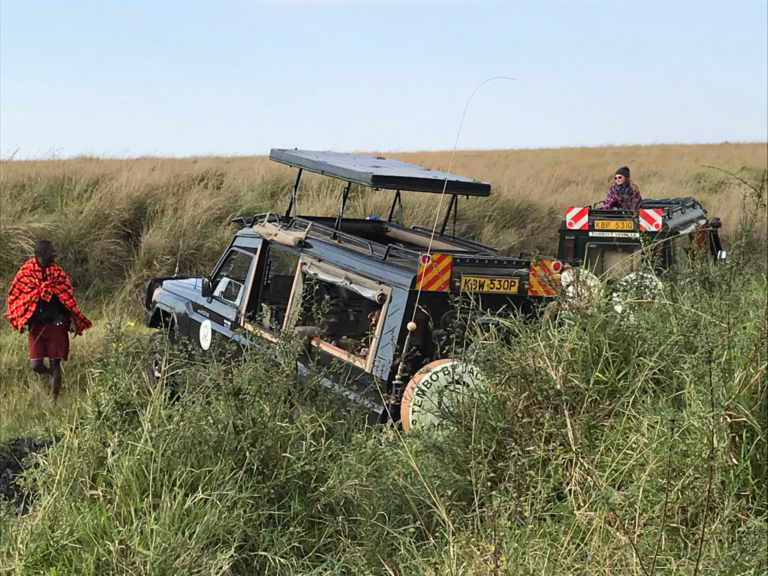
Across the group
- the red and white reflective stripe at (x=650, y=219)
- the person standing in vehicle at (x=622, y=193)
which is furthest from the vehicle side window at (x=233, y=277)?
the person standing in vehicle at (x=622, y=193)

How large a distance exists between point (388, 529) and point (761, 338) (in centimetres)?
226

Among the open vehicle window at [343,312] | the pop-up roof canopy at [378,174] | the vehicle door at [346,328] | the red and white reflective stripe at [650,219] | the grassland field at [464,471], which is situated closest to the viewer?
the grassland field at [464,471]

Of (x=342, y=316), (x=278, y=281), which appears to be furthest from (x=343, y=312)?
(x=278, y=281)

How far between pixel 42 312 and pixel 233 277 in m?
2.40

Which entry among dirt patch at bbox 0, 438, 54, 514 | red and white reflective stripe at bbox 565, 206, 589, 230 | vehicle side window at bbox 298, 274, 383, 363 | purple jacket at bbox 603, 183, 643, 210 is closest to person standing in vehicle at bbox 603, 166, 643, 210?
purple jacket at bbox 603, 183, 643, 210

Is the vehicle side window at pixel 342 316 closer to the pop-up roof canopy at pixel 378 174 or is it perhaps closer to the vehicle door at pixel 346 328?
the vehicle door at pixel 346 328

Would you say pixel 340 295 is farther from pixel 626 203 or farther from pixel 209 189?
pixel 209 189

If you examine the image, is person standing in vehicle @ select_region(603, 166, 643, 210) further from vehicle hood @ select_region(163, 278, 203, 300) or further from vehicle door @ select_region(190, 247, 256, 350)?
vehicle door @ select_region(190, 247, 256, 350)

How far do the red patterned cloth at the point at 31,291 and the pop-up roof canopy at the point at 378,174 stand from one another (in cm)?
269

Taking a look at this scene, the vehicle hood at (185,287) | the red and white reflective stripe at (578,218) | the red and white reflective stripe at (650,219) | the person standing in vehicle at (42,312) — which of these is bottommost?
the person standing in vehicle at (42,312)

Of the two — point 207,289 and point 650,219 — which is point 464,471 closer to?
point 207,289

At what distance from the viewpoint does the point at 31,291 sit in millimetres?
8242

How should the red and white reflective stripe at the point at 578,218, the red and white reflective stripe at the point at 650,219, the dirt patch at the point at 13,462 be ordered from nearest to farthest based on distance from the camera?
1. the dirt patch at the point at 13,462
2. the red and white reflective stripe at the point at 650,219
3. the red and white reflective stripe at the point at 578,218

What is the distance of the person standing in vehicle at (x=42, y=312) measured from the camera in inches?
324
